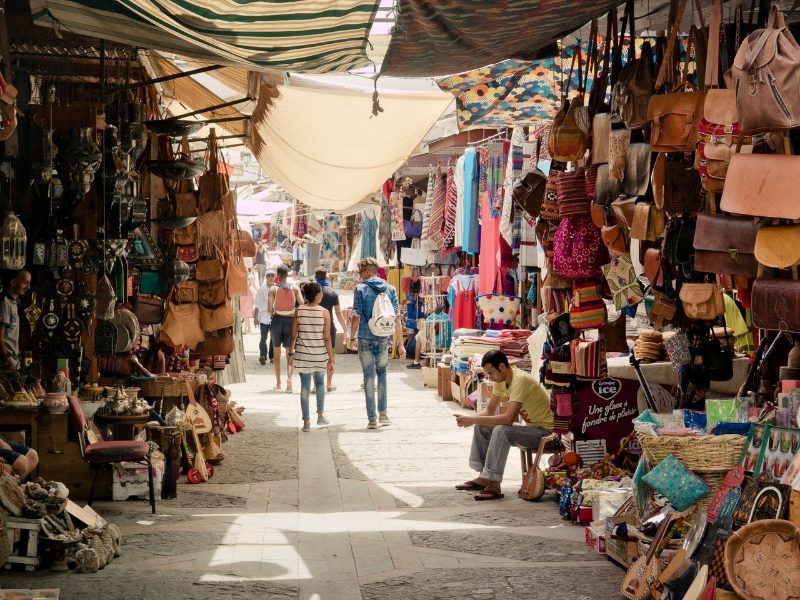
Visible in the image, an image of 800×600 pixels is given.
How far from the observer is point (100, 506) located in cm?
834

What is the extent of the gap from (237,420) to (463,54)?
7533 millimetres

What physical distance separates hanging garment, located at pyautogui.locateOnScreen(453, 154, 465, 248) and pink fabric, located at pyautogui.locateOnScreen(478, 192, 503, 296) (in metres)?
0.77

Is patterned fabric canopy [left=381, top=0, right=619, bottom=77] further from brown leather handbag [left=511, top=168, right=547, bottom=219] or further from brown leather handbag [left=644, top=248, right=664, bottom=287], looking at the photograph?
brown leather handbag [left=511, top=168, right=547, bottom=219]

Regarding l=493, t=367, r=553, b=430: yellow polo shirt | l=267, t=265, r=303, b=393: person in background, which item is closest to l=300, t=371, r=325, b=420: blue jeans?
l=493, t=367, r=553, b=430: yellow polo shirt

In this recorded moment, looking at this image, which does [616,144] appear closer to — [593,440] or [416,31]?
[416,31]

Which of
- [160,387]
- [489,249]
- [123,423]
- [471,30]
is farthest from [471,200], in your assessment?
[471,30]

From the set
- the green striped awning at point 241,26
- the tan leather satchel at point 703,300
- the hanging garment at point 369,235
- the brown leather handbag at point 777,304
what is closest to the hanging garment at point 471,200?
the hanging garment at point 369,235

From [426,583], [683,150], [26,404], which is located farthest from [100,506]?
[683,150]

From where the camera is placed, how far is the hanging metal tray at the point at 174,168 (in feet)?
31.3

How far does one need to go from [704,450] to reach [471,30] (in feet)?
7.51

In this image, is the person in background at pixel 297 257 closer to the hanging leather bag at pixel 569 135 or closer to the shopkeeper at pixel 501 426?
the shopkeeper at pixel 501 426

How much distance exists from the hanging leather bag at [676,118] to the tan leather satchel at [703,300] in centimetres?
82

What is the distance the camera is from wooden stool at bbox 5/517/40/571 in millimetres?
6449

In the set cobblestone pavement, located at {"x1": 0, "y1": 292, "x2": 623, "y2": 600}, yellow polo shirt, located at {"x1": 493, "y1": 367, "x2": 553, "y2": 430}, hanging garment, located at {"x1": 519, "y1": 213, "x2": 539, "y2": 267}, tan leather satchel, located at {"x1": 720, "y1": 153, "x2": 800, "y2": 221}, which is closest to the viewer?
tan leather satchel, located at {"x1": 720, "y1": 153, "x2": 800, "y2": 221}
